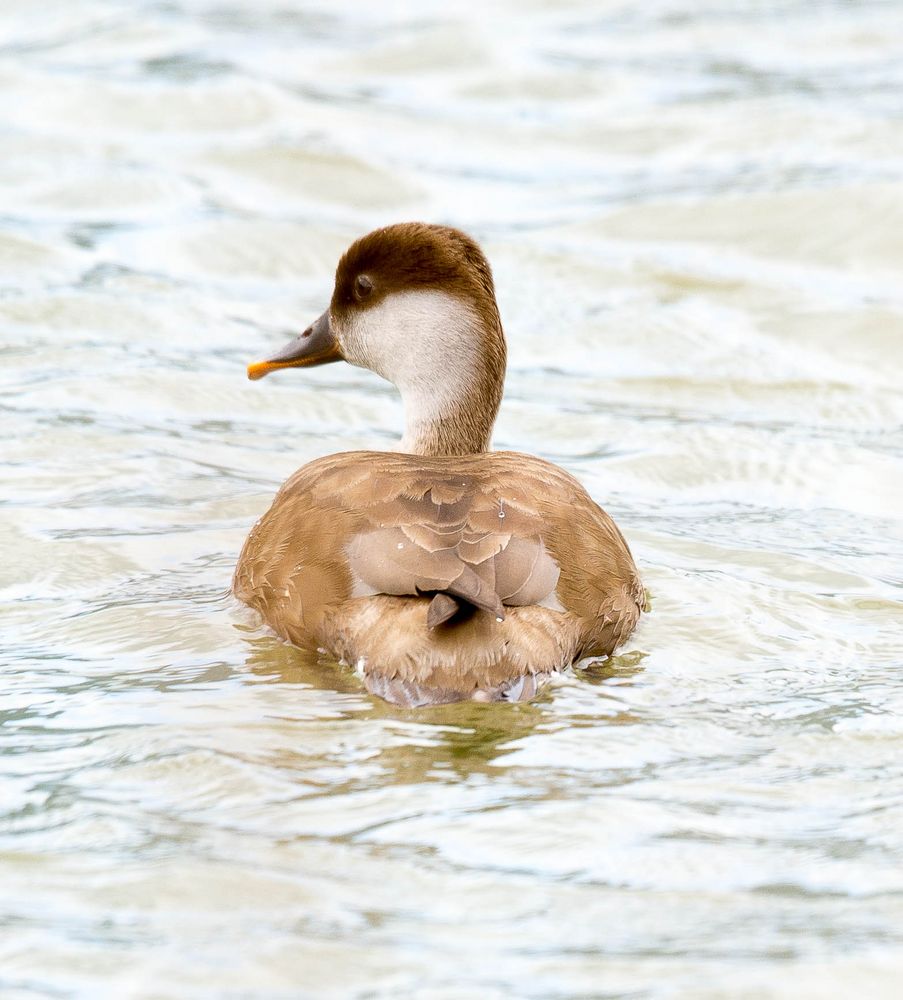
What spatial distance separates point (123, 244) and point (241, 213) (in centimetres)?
94

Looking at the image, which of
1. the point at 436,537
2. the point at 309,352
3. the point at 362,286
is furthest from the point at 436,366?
the point at 436,537

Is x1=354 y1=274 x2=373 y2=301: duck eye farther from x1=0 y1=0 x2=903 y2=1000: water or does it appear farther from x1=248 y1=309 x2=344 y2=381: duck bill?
x1=0 y1=0 x2=903 y2=1000: water

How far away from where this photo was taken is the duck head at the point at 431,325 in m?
5.91

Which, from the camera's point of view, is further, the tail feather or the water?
the tail feather

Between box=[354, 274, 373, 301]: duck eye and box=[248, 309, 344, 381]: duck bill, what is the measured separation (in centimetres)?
27

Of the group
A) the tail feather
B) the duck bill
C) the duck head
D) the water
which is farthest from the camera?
the duck bill

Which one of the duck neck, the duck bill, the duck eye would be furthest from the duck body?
the duck bill

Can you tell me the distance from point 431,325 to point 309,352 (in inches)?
25.5

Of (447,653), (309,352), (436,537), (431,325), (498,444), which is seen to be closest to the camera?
(447,653)

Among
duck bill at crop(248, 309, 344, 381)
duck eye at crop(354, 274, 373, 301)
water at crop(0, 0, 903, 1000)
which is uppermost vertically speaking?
duck eye at crop(354, 274, 373, 301)

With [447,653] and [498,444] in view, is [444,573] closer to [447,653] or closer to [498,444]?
[447,653]

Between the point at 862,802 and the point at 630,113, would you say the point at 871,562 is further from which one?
the point at 630,113

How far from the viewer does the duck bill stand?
6.42 m

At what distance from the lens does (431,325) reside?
6.00 meters
